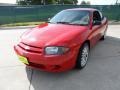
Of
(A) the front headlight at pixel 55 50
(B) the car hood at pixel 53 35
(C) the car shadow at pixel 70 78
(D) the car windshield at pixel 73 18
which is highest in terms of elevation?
(D) the car windshield at pixel 73 18

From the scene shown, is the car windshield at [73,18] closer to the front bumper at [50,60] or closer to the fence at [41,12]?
the front bumper at [50,60]

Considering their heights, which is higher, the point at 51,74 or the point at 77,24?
the point at 77,24

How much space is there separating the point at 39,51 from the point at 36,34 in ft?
2.45

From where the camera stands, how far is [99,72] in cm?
442

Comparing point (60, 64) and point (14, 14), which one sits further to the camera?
point (14, 14)

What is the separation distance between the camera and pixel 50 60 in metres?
3.77

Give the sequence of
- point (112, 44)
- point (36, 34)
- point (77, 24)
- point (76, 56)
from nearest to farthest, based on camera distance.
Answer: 1. point (76, 56)
2. point (36, 34)
3. point (77, 24)
4. point (112, 44)

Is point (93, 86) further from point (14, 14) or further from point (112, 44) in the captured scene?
point (14, 14)

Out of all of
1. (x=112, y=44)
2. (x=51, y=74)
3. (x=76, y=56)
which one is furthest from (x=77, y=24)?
(x=112, y=44)

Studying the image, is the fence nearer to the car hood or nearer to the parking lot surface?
the parking lot surface

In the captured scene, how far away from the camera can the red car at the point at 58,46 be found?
383cm

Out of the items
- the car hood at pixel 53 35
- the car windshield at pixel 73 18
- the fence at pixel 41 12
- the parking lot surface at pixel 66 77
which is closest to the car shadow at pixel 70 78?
the parking lot surface at pixel 66 77

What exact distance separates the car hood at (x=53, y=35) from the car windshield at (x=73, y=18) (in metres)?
0.29

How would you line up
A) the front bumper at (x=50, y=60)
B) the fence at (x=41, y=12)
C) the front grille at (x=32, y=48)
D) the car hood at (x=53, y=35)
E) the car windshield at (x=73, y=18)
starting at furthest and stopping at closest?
the fence at (x=41, y=12), the car windshield at (x=73, y=18), the car hood at (x=53, y=35), the front grille at (x=32, y=48), the front bumper at (x=50, y=60)
